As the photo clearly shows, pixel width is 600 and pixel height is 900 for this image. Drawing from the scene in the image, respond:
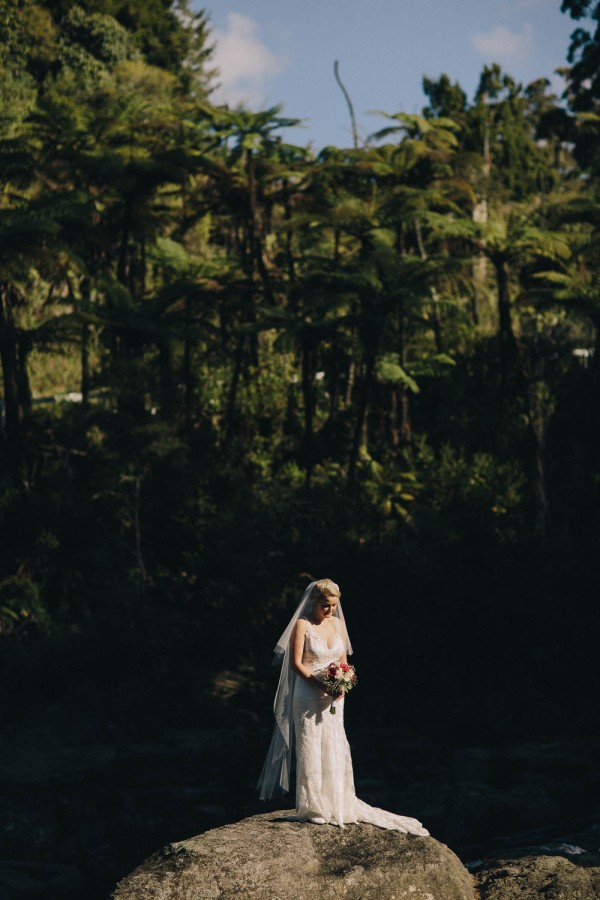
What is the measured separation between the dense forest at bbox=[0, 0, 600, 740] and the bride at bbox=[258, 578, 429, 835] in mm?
6553

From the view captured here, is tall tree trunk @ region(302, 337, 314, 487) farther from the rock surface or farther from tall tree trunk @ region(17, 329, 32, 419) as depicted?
the rock surface

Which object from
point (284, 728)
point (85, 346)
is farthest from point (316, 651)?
point (85, 346)

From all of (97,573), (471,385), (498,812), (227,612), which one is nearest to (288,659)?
(498,812)

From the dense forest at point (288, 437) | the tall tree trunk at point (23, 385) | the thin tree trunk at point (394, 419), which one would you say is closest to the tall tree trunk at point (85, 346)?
the dense forest at point (288, 437)

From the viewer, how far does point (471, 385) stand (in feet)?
63.2

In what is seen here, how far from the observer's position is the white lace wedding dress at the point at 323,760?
5.83 metres

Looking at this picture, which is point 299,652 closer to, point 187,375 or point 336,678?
point 336,678

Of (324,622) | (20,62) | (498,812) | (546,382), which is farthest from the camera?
(20,62)

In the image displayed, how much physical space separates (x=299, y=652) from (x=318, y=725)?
487 millimetres

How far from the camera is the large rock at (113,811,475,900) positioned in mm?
5055

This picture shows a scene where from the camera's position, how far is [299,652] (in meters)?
5.91

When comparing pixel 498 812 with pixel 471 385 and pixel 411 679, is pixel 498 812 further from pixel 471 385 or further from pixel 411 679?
pixel 471 385

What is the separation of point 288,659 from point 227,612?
8.77m

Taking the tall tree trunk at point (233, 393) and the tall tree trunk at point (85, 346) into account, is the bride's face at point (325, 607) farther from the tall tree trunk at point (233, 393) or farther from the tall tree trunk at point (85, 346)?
the tall tree trunk at point (233, 393)
